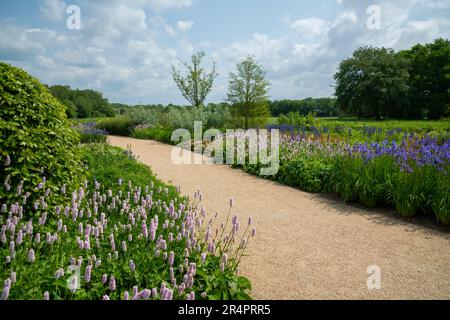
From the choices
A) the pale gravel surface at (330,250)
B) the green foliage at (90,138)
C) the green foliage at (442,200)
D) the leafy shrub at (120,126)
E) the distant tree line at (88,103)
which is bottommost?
the pale gravel surface at (330,250)

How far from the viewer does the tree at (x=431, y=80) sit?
1619 inches

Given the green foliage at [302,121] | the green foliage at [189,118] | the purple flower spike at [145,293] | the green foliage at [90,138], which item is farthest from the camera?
the green foliage at [189,118]

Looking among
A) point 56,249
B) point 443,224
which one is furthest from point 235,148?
point 56,249

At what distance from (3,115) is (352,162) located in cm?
651

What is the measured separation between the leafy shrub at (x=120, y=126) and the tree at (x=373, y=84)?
31.8 metres

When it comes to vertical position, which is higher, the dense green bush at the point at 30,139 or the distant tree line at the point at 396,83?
the distant tree line at the point at 396,83

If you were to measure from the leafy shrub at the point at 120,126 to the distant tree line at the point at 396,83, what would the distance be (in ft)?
104

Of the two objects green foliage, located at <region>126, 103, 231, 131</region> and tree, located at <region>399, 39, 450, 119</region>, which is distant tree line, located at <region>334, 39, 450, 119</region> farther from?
green foliage, located at <region>126, 103, 231, 131</region>

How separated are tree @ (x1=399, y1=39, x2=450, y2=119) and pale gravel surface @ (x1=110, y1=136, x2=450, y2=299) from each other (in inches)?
1627

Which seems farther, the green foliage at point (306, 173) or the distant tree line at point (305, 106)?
the distant tree line at point (305, 106)

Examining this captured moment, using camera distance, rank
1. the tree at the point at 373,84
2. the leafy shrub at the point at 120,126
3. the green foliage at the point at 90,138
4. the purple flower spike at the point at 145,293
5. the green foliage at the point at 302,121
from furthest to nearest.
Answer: the tree at the point at 373,84 < the leafy shrub at the point at 120,126 < the green foliage at the point at 302,121 < the green foliage at the point at 90,138 < the purple flower spike at the point at 145,293

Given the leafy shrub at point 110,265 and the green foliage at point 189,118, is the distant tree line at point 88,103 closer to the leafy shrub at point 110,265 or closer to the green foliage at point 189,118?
the green foliage at point 189,118

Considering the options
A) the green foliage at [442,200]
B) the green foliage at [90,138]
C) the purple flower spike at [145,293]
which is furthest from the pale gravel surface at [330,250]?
the green foliage at [90,138]
